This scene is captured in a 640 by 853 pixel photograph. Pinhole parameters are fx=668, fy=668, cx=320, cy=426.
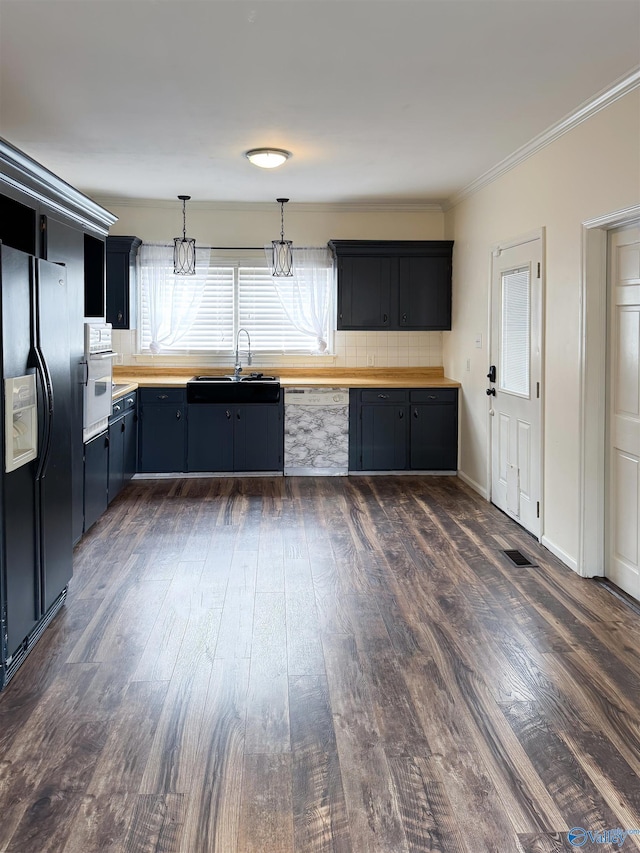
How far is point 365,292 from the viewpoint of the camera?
21.9 feet

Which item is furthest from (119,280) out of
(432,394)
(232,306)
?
(432,394)

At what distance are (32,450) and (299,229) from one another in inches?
183

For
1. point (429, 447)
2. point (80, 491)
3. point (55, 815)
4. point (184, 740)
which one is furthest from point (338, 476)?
point (55, 815)

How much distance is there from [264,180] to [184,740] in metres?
4.63

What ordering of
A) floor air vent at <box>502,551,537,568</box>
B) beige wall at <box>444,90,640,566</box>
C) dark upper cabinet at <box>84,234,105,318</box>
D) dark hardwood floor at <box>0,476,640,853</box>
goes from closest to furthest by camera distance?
dark hardwood floor at <box>0,476,640,853</box>
beige wall at <box>444,90,640,566</box>
floor air vent at <box>502,551,537,568</box>
dark upper cabinet at <box>84,234,105,318</box>

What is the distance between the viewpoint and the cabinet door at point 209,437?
251 inches

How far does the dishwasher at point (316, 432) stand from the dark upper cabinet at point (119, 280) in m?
1.78

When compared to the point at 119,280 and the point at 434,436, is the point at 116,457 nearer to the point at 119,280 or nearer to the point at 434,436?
the point at 119,280

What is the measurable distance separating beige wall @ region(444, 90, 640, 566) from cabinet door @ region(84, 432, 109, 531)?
3.05 m

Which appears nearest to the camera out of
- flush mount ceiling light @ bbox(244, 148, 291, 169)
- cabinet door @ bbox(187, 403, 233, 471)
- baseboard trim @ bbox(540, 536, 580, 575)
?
baseboard trim @ bbox(540, 536, 580, 575)

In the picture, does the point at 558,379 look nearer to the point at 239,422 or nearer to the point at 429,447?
the point at 429,447

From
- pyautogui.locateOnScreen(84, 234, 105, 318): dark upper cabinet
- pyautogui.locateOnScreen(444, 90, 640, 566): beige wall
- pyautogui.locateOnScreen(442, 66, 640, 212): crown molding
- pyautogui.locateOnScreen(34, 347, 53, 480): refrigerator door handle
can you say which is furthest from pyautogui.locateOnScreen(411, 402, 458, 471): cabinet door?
pyautogui.locateOnScreen(34, 347, 53, 480): refrigerator door handle

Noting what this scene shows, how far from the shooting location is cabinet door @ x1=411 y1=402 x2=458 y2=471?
6.51 meters

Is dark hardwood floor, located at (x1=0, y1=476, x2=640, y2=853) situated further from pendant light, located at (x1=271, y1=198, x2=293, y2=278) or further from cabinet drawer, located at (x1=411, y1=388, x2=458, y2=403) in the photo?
pendant light, located at (x1=271, y1=198, x2=293, y2=278)
